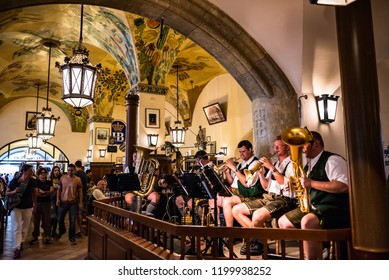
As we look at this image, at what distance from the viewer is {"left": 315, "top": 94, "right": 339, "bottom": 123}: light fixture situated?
5020 millimetres

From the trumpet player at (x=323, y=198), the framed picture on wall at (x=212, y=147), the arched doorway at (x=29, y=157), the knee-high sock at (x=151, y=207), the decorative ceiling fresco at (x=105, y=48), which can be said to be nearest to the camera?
the trumpet player at (x=323, y=198)

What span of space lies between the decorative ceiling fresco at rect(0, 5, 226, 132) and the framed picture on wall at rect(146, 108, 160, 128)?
73cm

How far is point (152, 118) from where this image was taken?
330 inches

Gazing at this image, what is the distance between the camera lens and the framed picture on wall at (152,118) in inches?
326

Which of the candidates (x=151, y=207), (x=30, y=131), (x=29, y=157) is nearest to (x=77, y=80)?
(x=151, y=207)

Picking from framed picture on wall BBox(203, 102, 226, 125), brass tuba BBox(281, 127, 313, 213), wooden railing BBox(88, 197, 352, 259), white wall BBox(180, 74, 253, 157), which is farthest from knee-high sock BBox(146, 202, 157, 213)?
framed picture on wall BBox(203, 102, 226, 125)

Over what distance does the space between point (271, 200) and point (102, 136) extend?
11229 millimetres

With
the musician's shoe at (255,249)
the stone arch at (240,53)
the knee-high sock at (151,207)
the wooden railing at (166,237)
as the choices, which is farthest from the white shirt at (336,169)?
the knee-high sock at (151,207)

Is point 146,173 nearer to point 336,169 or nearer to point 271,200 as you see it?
point 271,200

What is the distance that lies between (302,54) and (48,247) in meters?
5.72

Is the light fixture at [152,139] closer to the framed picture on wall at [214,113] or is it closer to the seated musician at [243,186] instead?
the seated musician at [243,186]

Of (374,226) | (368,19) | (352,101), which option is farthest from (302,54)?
(374,226)

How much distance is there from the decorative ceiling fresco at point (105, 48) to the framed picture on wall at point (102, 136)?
680mm

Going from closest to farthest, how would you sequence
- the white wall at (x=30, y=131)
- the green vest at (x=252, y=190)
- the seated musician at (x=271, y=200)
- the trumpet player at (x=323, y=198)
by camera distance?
the trumpet player at (x=323, y=198)
the seated musician at (x=271, y=200)
the green vest at (x=252, y=190)
the white wall at (x=30, y=131)
